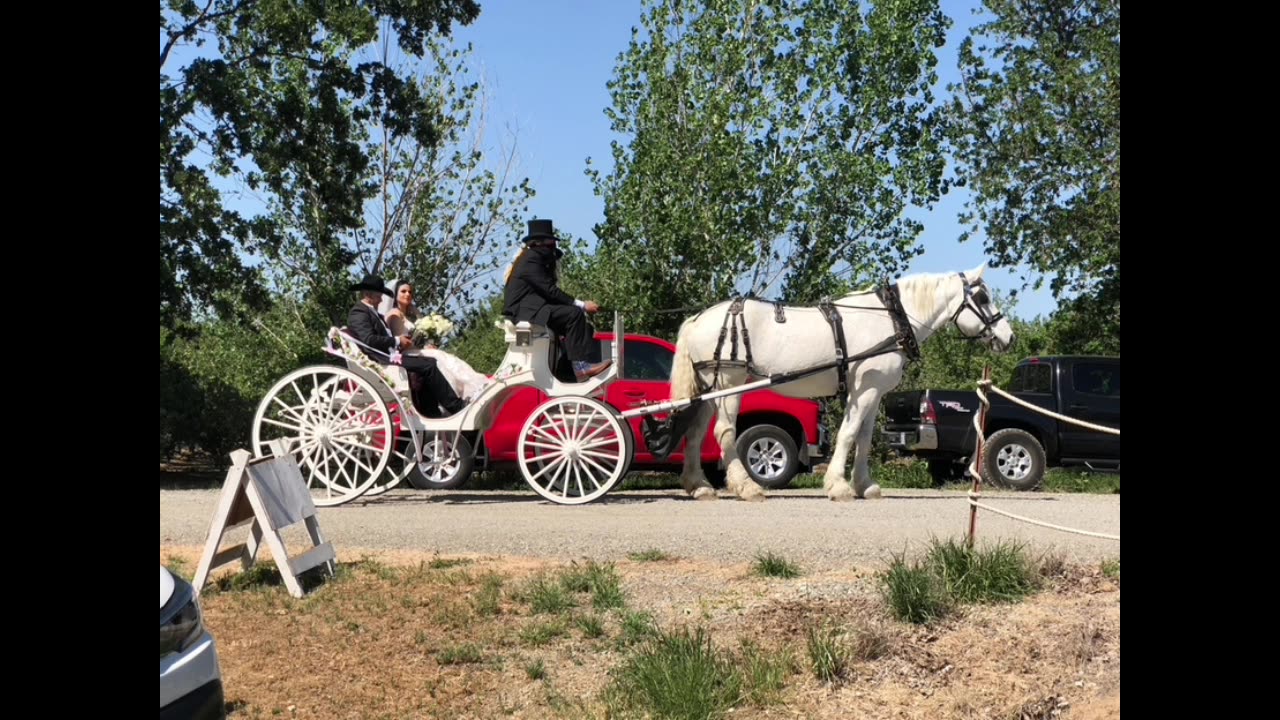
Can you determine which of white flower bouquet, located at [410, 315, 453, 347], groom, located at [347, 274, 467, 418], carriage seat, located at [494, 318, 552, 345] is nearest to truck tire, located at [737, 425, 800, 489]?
carriage seat, located at [494, 318, 552, 345]

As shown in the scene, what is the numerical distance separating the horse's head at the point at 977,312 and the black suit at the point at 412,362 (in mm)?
5664

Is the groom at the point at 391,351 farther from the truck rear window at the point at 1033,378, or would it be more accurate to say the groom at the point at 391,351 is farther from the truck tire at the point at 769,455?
the truck rear window at the point at 1033,378

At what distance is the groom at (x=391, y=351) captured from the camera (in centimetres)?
1247

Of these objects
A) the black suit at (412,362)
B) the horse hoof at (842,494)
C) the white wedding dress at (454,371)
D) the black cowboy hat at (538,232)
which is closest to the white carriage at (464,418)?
the black suit at (412,362)

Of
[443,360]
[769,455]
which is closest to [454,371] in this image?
[443,360]

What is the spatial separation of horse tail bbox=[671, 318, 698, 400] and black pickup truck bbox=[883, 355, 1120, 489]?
492 centimetres

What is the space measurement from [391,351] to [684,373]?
3.22 m

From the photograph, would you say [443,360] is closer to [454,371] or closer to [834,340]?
[454,371]

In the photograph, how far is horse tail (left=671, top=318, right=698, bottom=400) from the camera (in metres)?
13.7

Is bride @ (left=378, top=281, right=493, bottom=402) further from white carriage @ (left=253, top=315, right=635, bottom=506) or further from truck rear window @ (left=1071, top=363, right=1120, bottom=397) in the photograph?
truck rear window @ (left=1071, top=363, right=1120, bottom=397)

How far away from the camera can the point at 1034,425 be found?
16.9m
